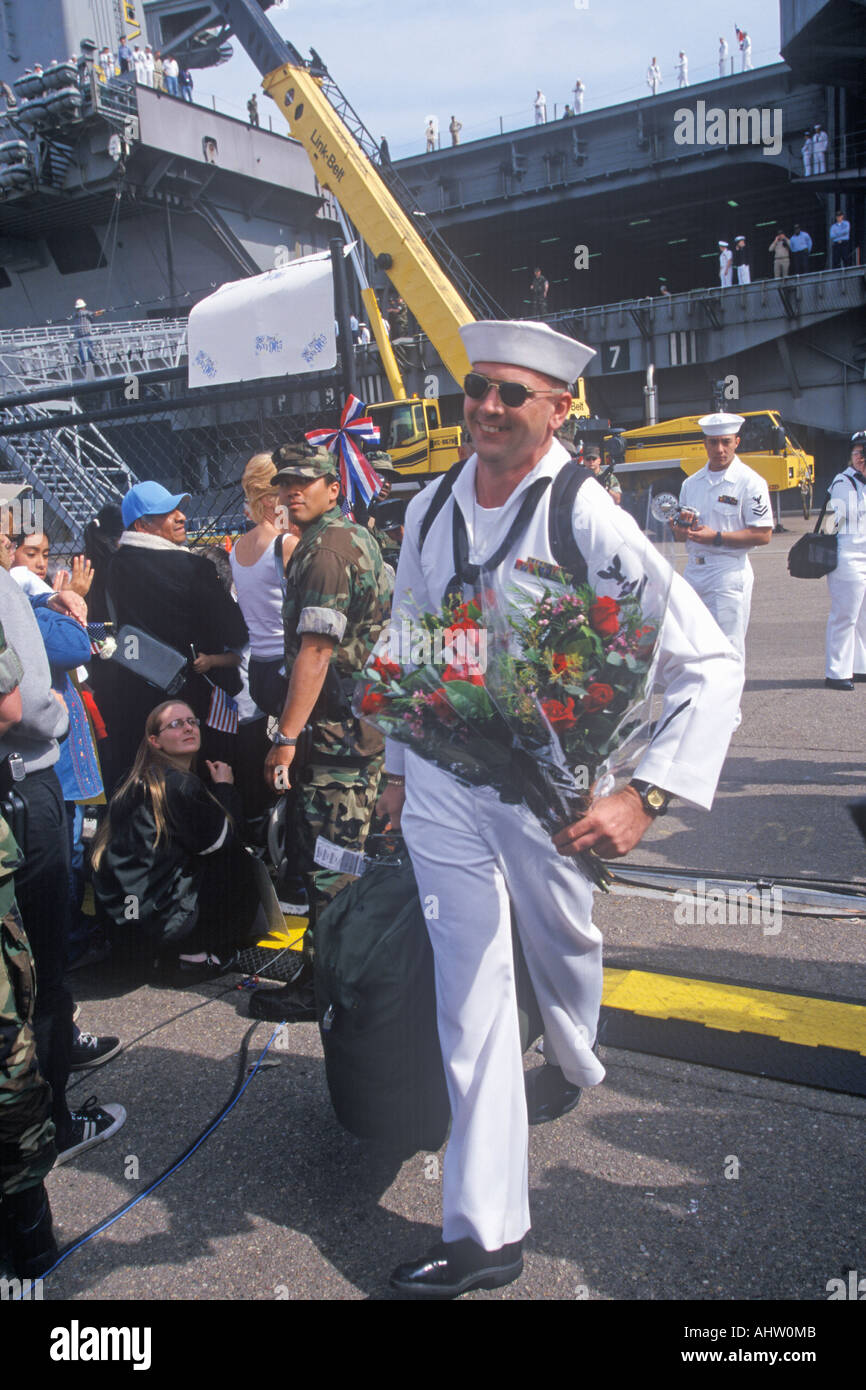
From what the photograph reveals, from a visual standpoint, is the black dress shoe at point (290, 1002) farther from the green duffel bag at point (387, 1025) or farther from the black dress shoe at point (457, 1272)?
the black dress shoe at point (457, 1272)

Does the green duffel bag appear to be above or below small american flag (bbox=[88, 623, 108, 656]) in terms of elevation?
below

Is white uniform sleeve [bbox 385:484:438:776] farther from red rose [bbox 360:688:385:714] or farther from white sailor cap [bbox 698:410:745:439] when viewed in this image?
white sailor cap [bbox 698:410:745:439]

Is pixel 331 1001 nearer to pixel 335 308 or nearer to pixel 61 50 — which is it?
pixel 335 308

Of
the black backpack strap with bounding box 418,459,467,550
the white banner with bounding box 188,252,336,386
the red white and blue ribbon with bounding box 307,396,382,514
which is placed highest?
the white banner with bounding box 188,252,336,386

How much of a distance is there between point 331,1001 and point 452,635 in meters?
1.05

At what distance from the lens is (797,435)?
3244cm

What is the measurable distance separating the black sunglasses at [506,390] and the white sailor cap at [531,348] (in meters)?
0.04

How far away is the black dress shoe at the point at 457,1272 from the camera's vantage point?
2.18 meters

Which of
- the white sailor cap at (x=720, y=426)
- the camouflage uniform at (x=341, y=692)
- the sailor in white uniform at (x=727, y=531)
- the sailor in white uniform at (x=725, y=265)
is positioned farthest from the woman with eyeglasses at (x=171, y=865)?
the sailor in white uniform at (x=725, y=265)

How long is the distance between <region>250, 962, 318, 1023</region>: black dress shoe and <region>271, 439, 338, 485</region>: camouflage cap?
1821 millimetres

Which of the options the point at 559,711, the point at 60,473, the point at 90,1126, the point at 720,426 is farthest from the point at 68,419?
the point at 60,473

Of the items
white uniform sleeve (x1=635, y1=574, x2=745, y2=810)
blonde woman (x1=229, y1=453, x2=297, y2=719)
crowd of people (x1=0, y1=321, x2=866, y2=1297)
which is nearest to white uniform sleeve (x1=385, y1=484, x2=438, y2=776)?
crowd of people (x1=0, y1=321, x2=866, y2=1297)

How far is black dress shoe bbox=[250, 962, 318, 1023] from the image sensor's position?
3594 millimetres
